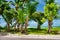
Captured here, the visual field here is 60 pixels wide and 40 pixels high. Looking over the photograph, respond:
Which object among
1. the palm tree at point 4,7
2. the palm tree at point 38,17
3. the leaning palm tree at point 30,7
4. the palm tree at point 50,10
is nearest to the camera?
the palm tree at point 50,10

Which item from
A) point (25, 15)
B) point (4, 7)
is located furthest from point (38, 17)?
point (4, 7)

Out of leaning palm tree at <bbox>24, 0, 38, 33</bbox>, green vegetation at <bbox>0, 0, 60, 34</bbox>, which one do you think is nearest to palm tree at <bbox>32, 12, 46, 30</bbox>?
green vegetation at <bbox>0, 0, 60, 34</bbox>

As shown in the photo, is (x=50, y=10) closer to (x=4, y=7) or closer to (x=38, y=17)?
(x=38, y=17)

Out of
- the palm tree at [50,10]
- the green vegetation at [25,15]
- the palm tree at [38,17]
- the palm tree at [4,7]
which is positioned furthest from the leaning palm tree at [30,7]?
the palm tree at [4,7]

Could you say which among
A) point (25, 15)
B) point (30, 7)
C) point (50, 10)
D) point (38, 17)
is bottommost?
point (38, 17)

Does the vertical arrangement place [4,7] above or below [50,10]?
above

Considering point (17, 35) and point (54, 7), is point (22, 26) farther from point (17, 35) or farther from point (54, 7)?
point (54, 7)

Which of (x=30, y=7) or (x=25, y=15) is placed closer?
(x=30, y=7)

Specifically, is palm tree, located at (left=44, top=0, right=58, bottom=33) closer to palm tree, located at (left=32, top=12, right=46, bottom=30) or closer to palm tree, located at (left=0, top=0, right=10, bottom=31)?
palm tree, located at (left=32, top=12, right=46, bottom=30)

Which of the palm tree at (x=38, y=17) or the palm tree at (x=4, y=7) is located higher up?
the palm tree at (x=4, y=7)

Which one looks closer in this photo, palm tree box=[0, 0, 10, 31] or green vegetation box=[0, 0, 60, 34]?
green vegetation box=[0, 0, 60, 34]

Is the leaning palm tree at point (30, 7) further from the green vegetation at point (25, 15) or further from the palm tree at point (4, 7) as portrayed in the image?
the palm tree at point (4, 7)

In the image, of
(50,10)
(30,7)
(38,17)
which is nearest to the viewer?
(30,7)

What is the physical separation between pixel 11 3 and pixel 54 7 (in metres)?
5.18
